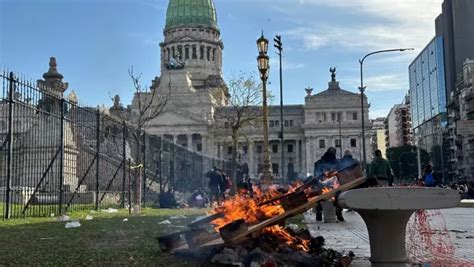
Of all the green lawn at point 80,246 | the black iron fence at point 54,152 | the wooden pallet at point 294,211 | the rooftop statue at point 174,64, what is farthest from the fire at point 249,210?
the rooftop statue at point 174,64

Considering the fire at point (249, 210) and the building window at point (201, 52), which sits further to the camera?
the building window at point (201, 52)

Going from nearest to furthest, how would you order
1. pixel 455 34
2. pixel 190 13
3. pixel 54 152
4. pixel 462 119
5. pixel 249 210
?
1. pixel 249 210
2. pixel 54 152
3. pixel 462 119
4. pixel 455 34
5. pixel 190 13

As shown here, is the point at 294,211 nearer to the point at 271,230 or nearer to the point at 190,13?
the point at 271,230

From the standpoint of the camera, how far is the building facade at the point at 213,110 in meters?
105

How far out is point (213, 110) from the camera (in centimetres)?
10738

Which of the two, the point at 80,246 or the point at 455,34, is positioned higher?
the point at 455,34

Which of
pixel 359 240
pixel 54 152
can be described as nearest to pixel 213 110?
pixel 54 152

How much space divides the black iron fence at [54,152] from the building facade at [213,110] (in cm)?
7230

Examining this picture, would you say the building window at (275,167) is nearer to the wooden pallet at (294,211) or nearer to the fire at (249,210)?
the fire at (249,210)

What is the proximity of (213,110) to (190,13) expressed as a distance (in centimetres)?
2512

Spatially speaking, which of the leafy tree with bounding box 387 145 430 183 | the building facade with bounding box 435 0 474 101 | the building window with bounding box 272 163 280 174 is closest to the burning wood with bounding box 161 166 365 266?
the leafy tree with bounding box 387 145 430 183

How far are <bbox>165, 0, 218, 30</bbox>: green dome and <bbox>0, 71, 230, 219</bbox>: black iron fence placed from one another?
95104 mm

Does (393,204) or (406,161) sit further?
(406,161)

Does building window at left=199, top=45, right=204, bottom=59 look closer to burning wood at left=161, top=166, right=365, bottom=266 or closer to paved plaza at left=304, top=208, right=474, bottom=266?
paved plaza at left=304, top=208, right=474, bottom=266
